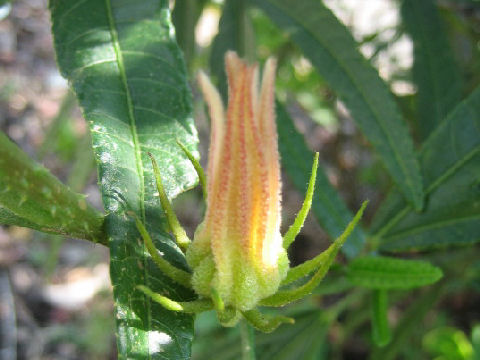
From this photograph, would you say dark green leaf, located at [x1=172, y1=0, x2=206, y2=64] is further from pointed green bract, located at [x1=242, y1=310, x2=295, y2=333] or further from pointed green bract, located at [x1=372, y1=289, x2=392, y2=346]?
pointed green bract, located at [x1=242, y1=310, x2=295, y2=333]

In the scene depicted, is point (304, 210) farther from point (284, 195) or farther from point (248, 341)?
point (284, 195)

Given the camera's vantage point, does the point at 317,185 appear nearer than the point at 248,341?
No

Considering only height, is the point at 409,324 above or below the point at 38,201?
below

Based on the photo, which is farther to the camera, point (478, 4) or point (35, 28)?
point (35, 28)

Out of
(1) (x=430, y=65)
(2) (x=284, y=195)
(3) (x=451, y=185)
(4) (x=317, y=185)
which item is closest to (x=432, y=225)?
(3) (x=451, y=185)

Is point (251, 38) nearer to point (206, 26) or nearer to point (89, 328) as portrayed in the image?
point (89, 328)

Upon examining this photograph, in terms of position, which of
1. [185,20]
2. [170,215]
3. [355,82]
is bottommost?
[170,215]

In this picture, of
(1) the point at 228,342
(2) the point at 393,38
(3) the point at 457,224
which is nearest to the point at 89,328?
(1) the point at 228,342
